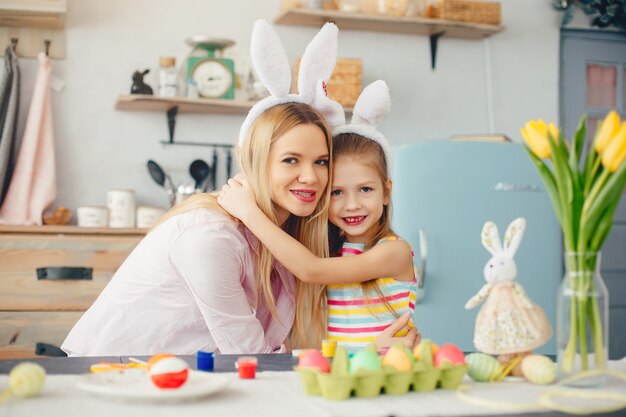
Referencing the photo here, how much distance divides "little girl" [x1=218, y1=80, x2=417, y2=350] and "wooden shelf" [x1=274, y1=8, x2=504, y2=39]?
69.7 inches

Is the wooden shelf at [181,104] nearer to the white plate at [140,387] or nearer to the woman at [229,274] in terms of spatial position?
the woman at [229,274]

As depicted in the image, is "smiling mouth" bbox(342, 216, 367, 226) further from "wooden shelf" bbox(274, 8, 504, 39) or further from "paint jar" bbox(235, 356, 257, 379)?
"wooden shelf" bbox(274, 8, 504, 39)

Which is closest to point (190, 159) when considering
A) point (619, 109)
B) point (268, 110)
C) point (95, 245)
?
point (95, 245)

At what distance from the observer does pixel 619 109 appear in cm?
433

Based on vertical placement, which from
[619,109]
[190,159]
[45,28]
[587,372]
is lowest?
[587,372]

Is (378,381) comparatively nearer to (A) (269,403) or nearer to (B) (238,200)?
(A) (269,403)

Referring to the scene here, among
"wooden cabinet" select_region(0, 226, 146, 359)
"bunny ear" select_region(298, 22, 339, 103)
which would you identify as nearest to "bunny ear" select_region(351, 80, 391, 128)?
"bunny ear" select_region(298, 22, 339, 103)

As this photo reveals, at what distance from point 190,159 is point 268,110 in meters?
1.81

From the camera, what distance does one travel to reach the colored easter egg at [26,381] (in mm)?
911

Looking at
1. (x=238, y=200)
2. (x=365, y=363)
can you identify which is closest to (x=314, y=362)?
(x=365, y=363)

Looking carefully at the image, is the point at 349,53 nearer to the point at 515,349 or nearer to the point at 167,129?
the point at 167,129

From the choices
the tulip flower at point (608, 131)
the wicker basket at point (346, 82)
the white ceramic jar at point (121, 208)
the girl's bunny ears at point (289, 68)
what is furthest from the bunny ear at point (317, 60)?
the wicker basket at point (346, 82)

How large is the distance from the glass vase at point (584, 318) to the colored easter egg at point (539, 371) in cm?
2

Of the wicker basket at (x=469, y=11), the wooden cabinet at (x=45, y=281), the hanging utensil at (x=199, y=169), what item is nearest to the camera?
the wooden cabinet at (x=45, y=281)
